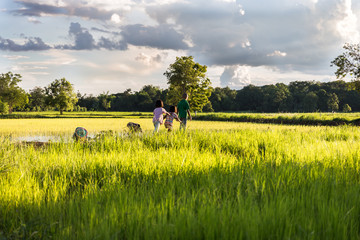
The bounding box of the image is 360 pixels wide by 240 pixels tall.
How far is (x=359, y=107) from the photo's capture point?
3954 inches

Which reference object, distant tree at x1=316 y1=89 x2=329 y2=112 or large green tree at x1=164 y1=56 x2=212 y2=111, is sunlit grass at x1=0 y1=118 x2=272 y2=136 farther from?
distant tree at x1=316 y1=89 x2=329 y2=112

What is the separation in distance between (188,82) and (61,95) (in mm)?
41336

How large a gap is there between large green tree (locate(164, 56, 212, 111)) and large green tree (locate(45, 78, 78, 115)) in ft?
119

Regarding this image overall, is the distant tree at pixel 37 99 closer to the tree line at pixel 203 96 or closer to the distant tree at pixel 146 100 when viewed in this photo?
the tree line at pixel 203 96

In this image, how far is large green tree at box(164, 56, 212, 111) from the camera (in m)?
52.7

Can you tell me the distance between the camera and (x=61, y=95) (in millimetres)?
73438

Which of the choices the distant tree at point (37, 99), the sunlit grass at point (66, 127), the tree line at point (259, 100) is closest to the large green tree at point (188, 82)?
the sunlit grass at point (66, 127)

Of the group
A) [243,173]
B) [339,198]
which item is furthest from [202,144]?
[339,198]

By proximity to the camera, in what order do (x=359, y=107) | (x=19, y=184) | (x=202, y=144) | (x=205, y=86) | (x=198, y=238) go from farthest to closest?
(x=359, y=107) → (x=205, y=86) → (x=202, y=144) → (x=19, y=184) → (x=198, y=238)

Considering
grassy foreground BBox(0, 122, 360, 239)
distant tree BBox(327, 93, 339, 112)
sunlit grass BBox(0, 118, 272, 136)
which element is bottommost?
sunlit grass BBox(0, 118, 272, 136)

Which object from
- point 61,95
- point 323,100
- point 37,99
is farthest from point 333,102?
point 37,99

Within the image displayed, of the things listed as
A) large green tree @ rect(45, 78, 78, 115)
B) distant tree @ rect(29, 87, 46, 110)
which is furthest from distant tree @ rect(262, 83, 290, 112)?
distant tree @ rect(29, 87, 46, 110)

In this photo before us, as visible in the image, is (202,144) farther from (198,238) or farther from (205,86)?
(205,86)

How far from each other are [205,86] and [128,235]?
175 feet
